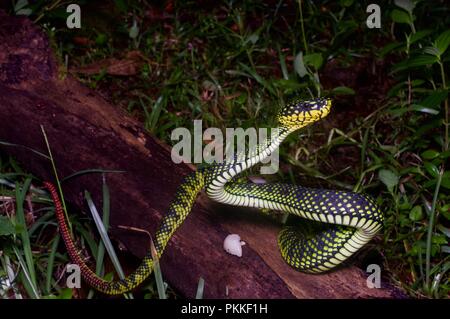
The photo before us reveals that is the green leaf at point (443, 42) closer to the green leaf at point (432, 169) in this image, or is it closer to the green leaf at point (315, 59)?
the green leaf at point (432, 169)

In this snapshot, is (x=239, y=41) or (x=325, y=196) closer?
(x=325, y=196)

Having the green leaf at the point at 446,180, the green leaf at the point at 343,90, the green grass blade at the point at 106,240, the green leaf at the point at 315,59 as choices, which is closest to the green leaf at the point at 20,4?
the green grass blade at the point at 106,240

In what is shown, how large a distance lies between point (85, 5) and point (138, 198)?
2895 millimetres

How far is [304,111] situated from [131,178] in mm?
1279

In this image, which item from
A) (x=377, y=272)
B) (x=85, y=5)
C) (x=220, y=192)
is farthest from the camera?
(x=85, y=5)

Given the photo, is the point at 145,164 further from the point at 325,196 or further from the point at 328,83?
the point at 328,83

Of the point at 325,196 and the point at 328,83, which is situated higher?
the point at 328,83

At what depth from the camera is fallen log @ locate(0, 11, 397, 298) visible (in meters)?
3.17

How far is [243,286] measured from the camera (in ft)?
10.1

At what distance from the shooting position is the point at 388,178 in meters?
4.04

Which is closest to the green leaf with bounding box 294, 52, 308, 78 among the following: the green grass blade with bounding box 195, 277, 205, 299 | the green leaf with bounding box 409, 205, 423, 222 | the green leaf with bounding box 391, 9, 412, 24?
the green leaf with bounding box 391, 9, 412, 24

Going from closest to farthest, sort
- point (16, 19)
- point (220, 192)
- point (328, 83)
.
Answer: point (220, 192) < point (16, 19) < point (328, 83)

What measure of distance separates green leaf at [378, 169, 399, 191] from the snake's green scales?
867 mm
